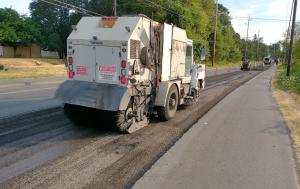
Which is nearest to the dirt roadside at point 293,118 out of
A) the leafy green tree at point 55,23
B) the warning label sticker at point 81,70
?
the warning label sticker at point 81,70

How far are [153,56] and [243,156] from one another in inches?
145

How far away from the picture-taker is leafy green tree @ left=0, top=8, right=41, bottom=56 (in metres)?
60.1

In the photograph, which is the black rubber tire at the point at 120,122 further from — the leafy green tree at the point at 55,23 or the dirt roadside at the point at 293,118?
the leafy green tree at the point at 55,23

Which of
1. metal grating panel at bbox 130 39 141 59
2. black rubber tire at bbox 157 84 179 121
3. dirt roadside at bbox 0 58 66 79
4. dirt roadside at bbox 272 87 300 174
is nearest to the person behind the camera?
dirt roadside at bbox 272 87 300 174

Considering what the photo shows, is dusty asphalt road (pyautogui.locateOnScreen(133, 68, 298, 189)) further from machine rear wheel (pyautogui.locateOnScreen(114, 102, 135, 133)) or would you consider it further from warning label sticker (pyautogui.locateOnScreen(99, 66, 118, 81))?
warning label sticker (pyautogui.locateOnScreen(99, 66, 118, 81))

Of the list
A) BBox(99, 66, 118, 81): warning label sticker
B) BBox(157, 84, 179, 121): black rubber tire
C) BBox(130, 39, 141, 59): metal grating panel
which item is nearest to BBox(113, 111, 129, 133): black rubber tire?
BBox(99, 66, 118, 81): warning label sticker

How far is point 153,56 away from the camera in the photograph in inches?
352

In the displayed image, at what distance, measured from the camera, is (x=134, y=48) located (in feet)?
26.4

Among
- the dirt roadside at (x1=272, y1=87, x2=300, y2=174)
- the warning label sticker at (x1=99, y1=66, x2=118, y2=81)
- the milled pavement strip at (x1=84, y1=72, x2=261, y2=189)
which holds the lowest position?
the dirt roadside at (x1=272, y1=87, x2=300, y2=174)

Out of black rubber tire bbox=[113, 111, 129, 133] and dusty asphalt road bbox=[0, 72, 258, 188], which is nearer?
dusty asphalt road bbox=[0, 72, 258, 188]

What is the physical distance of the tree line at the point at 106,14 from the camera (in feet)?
150

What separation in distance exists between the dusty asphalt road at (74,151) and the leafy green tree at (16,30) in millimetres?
56190

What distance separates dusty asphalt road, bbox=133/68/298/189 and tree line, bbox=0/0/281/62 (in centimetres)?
2941

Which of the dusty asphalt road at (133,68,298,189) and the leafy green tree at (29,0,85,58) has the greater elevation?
the leafy green tree at (29,0,85,58)
